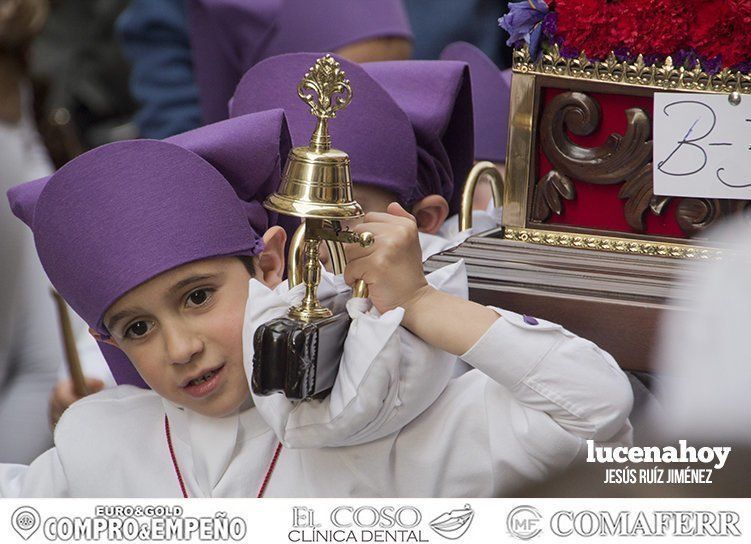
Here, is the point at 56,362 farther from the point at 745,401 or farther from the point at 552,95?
the point at 745,401

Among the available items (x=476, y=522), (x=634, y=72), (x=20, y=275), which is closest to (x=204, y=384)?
(x=476, y=522)

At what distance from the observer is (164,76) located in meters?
2.14

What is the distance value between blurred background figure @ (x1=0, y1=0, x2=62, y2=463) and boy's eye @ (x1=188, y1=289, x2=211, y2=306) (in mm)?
540

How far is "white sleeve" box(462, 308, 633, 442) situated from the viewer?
100cm

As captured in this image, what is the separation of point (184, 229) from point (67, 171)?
0.11 m

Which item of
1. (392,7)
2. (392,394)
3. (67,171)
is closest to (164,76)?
(392,7)

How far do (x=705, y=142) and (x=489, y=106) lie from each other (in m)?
0.42

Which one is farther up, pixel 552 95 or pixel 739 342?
pixel 552 95

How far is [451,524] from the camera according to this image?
3.51ft

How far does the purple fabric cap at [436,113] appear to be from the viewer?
1304 millimetres

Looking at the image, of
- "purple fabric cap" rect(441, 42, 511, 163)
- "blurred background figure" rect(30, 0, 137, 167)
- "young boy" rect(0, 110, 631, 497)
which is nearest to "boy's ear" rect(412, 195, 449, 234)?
"purple fabric cap" rect(441, 42, 511, 163)

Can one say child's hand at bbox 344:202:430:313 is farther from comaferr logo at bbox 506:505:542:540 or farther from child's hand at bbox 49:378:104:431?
child's hand at bbox 49:378:104:431

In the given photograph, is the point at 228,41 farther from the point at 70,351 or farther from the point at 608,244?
the point at 608,244

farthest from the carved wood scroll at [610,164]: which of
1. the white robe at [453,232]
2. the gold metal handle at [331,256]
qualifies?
the gold metal handle at [331,256]
